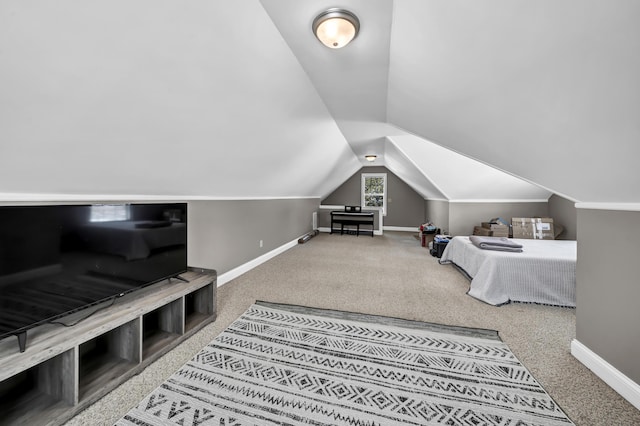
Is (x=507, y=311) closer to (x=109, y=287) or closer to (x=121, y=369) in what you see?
(x=121, y=369)

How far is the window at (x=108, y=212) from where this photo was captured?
158 centimetres

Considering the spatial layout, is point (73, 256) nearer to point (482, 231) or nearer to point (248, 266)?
point (248, 266)

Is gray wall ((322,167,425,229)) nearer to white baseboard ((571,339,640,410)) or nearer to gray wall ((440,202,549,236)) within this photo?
gray wall ((440,202,549,236))

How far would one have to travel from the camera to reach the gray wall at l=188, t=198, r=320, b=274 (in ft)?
9.37

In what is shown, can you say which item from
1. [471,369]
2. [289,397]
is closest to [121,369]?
[289,397]

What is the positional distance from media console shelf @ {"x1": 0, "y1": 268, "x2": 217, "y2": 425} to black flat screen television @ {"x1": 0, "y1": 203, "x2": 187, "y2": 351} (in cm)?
8

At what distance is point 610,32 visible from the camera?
77 cm

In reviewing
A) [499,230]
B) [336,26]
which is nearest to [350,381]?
[336,26]

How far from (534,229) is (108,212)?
19.2 feet

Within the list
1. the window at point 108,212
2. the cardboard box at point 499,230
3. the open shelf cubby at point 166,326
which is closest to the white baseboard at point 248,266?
the open shelf cubby at point 166,326

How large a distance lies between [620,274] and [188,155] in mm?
3062

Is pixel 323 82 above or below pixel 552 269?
above

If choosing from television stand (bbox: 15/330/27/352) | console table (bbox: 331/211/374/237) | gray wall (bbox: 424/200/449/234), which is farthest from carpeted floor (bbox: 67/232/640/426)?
console table (bbox: 331/211/374/237)

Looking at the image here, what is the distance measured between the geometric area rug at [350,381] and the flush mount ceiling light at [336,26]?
6.98 ft
